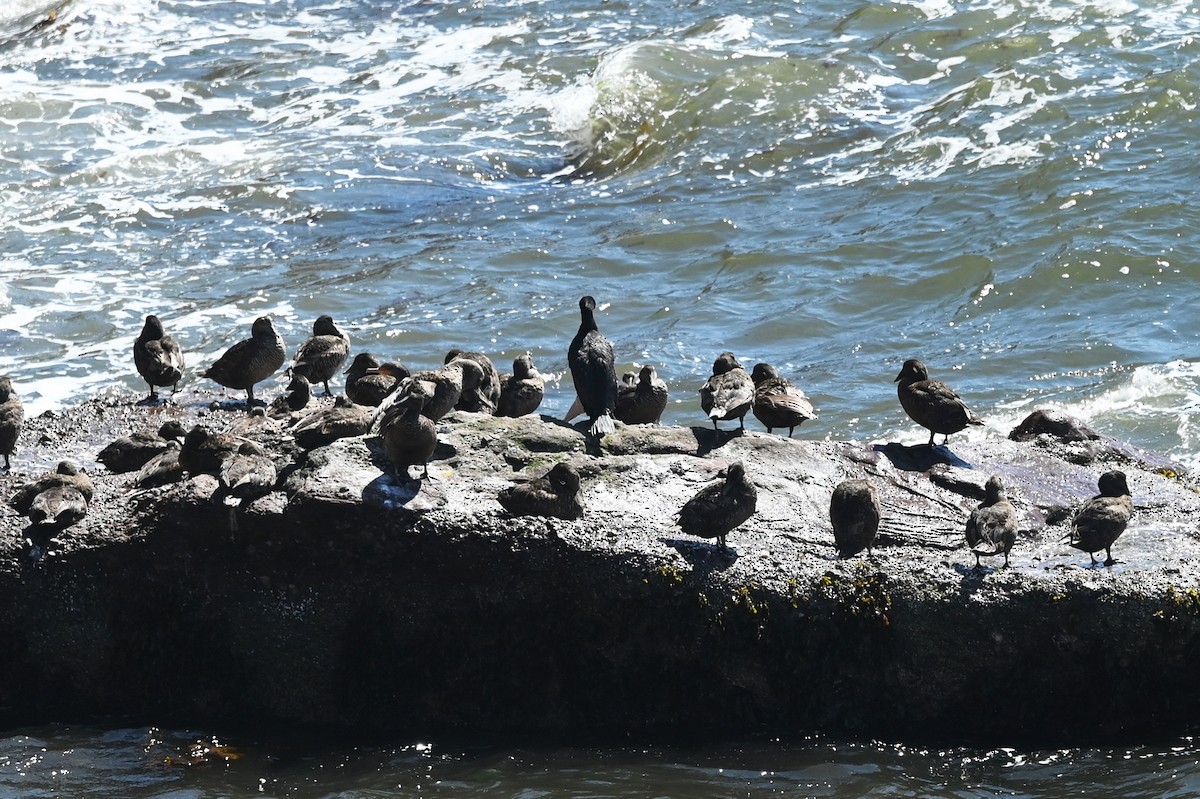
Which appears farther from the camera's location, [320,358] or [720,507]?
[320,358]

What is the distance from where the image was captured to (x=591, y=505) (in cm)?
743

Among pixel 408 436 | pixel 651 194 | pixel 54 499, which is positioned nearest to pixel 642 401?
pixel 408 436

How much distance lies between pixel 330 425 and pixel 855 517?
3.11m

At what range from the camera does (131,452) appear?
28.3ft

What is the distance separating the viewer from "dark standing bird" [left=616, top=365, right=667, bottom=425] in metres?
9.71

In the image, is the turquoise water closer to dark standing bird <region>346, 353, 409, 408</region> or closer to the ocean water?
the ocean water

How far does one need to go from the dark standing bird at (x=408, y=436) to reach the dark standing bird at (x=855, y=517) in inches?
85.6

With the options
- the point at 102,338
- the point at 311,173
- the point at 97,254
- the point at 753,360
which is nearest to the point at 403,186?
the point at 311,173

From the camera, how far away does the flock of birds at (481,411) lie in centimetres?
718

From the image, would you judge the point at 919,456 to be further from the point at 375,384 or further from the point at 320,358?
the point at 320,358

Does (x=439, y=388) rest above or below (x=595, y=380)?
above

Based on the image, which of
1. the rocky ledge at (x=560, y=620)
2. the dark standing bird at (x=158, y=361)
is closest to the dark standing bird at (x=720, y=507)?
the rocky ledge at (x=560, y=620)

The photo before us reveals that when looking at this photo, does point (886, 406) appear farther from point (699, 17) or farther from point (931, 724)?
Answer: point (699, 17)

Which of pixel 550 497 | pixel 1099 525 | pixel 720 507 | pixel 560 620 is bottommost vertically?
pixel 560 620
